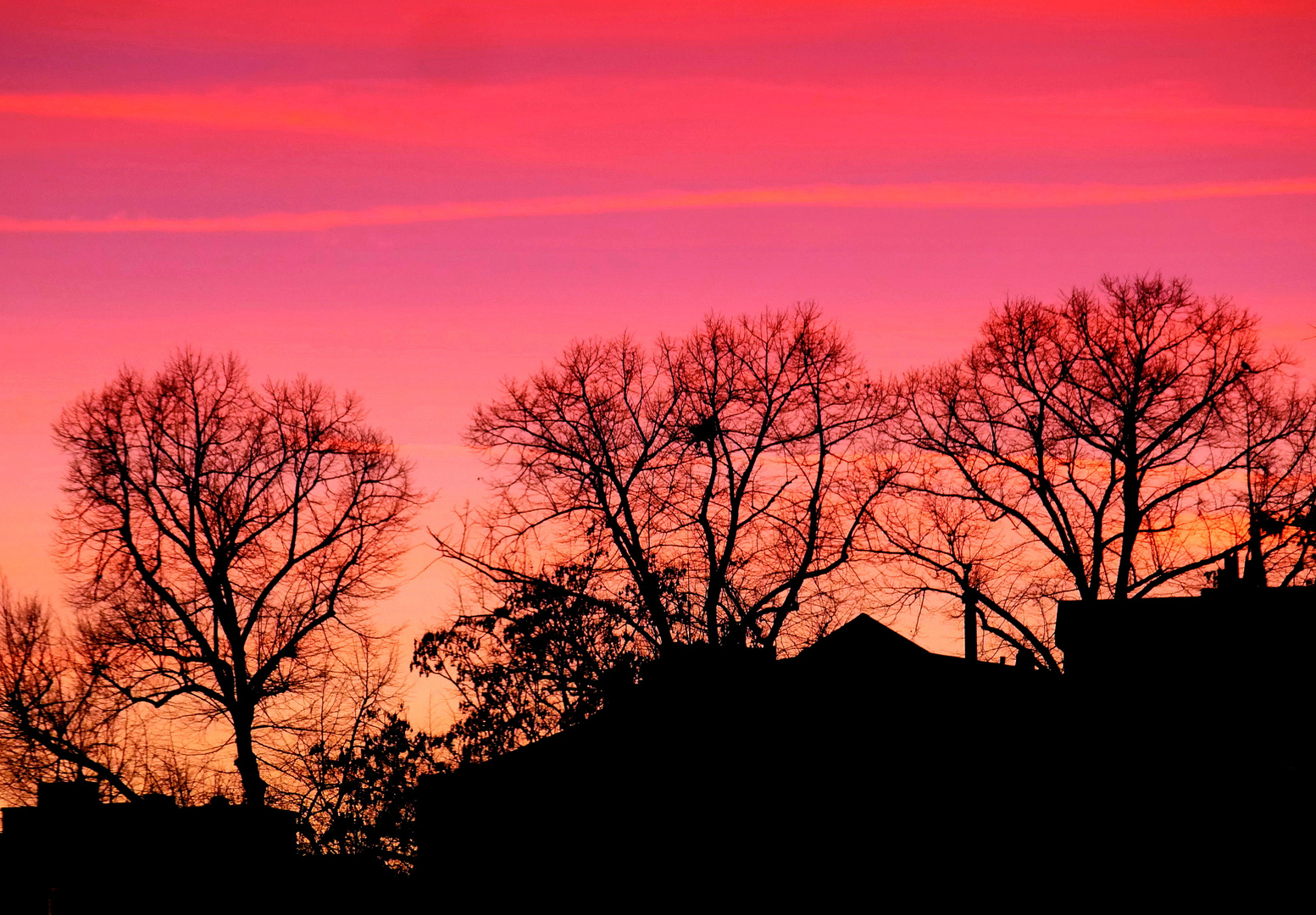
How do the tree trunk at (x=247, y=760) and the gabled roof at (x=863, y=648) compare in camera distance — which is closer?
the gabled roof at (x=863, y=648)

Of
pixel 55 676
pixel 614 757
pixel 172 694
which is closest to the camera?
pixel 614 757

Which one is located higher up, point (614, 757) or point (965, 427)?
point (965, 427)

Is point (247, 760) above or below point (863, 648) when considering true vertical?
below

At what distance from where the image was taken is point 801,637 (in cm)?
3303

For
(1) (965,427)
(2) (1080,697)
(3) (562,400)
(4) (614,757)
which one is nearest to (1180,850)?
(2) (1080,697)

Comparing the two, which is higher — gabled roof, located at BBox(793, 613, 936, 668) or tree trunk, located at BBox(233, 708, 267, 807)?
gabled roof, located at BBox(793, 613, 936, 668)

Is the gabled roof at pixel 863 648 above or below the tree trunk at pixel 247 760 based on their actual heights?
above

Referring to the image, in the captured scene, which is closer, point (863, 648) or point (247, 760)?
point (863, 648)

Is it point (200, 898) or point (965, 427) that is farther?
point (200, 898)

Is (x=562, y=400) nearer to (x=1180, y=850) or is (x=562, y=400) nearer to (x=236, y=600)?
(x=236, y=600)

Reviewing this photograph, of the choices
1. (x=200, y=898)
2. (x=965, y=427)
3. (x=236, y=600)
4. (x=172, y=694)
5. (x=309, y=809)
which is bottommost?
(x=200, y=898)

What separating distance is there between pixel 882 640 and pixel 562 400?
10472 millimetres

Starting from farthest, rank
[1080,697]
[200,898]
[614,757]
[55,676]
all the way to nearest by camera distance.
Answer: [55,676] < [200,898] < [614,757] < [1080,697]

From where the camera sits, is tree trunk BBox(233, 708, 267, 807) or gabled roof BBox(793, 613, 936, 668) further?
tree trunk BBox(233, 708, 267, 807)
